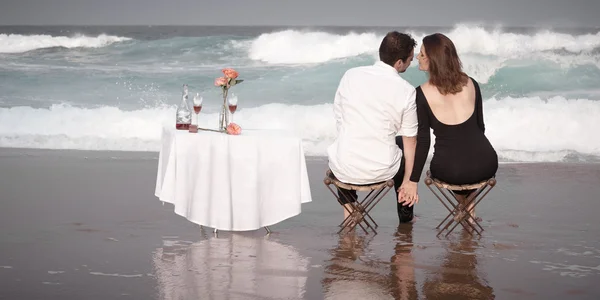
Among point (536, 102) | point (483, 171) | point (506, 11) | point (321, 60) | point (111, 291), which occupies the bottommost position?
point (111, 291)

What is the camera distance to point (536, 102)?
11203 mm

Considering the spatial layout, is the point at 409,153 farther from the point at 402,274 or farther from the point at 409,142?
the point at 402,274

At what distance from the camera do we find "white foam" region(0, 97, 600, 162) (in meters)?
9.16

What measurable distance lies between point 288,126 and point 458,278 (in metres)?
6.73

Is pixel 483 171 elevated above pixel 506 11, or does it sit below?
below

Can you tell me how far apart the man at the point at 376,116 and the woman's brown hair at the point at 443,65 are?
11 centimetres


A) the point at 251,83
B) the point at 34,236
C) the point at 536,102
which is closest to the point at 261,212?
the point at 34,236

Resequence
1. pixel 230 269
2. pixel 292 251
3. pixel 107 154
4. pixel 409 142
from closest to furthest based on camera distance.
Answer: pixel 230 269 → pixel 292 251 → pixel 409 142 → pixel 107 154

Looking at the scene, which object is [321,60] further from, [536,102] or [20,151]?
[20,151]

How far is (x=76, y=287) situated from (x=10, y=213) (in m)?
1.77

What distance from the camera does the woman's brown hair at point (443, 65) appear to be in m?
4.53

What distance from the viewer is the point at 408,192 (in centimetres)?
464

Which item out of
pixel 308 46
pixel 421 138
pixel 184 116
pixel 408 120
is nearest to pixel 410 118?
pixel 408 120

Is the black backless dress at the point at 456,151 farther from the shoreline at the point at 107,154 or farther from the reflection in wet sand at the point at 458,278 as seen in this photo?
the shoreline at the point at 107,154
